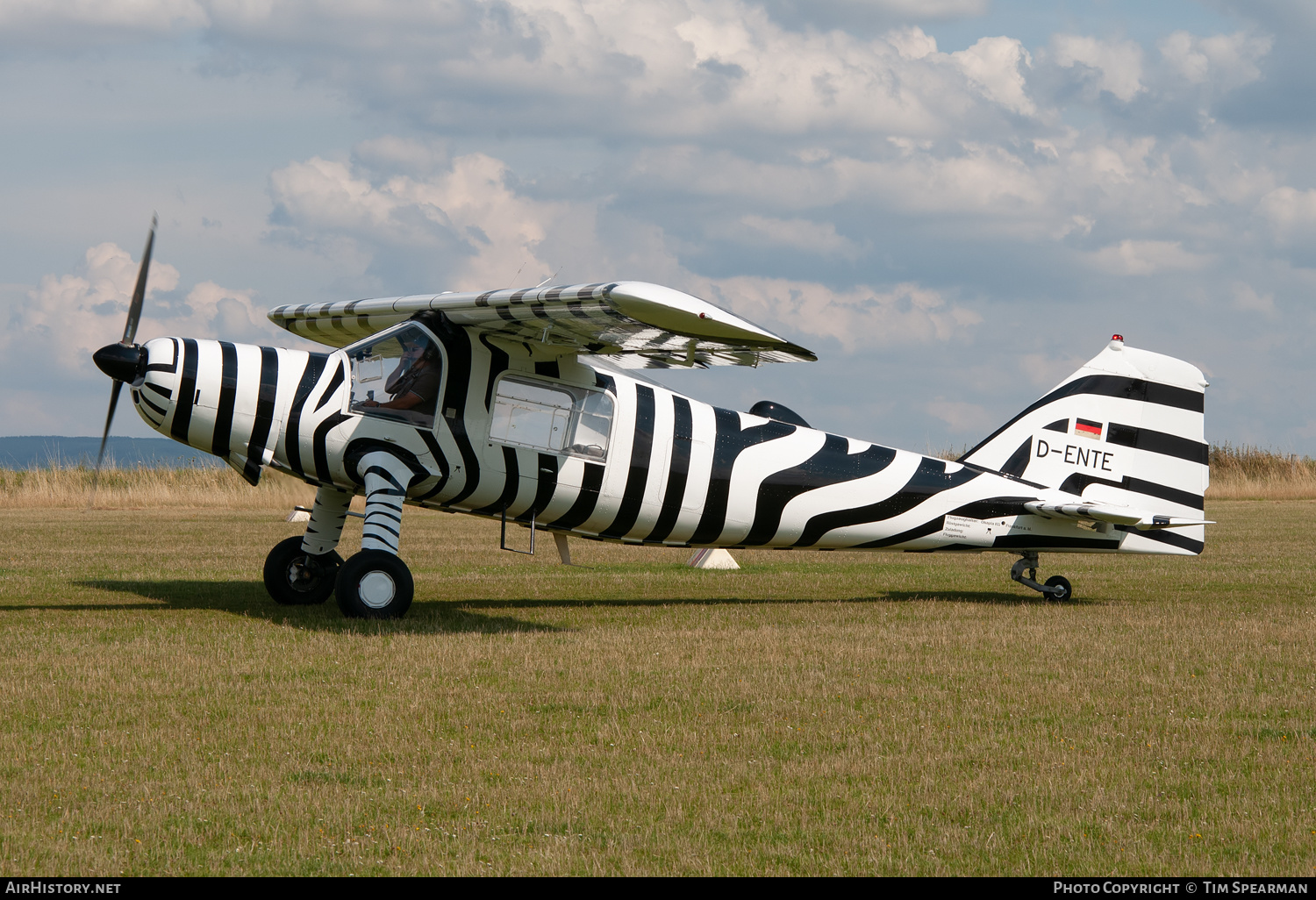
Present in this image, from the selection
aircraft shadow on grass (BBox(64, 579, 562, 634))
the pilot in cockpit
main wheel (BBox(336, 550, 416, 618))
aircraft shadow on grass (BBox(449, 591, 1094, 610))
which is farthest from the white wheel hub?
aircraft shadow on grass (BBox(449, 591, 1094, 610))

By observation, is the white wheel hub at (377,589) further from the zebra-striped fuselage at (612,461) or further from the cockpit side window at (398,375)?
the cockpit side window at (398,375)

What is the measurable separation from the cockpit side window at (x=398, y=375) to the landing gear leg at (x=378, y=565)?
586mm

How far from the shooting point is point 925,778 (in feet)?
20.4

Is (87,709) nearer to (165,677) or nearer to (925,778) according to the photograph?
(165,677)

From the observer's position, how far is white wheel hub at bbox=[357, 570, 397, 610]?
1159 centimetres

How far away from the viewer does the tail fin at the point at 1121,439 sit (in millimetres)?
14922

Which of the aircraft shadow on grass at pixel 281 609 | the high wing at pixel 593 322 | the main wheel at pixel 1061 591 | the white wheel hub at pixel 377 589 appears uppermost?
the high wing at pixel 593 322

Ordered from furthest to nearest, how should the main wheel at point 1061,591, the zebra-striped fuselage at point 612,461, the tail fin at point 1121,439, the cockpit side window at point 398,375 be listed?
the tail fin at point 1121,439
the main wheel at point 1061,591
the cockpit side window at point 398,375
the zebra-striped fuselage at point 612,461

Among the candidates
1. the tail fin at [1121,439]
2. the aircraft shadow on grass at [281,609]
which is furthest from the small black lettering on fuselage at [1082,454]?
the aircraft shadow on grass at [281,609]

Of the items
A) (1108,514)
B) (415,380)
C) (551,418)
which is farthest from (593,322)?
(1108,514)

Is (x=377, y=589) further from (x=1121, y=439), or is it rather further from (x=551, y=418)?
(x=1121, y=439)

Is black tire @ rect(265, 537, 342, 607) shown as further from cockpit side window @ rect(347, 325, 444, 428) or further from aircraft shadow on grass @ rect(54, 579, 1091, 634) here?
cockpit side window @ rect(347, 325, 444, 428)

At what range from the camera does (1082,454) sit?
49.4ft
